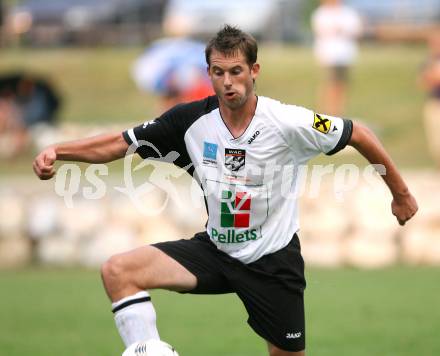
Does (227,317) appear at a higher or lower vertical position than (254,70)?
lower

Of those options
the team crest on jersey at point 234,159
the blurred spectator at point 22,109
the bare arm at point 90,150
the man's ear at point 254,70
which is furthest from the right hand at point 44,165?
the blurred spectator at point 22,109

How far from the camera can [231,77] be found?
559 cm

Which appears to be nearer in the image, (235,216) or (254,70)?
(254,70)

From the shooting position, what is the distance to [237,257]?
5.89 meters

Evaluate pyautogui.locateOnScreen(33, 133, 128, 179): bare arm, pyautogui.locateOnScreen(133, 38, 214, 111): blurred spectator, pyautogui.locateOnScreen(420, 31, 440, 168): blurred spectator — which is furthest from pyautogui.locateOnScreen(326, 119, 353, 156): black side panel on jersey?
pyautogui.locateOnScreen(133, 38, 214, 111): blurred spectator

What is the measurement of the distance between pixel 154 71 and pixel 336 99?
3.61 meters

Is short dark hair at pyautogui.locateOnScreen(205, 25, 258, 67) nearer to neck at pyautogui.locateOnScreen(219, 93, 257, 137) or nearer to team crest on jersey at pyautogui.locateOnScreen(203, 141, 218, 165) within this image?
neck at pyautogui.locateOnScreen(219, 93, 257, 137)

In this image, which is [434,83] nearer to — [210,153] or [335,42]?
[335,42]

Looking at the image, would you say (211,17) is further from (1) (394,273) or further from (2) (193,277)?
(2) (193,277)

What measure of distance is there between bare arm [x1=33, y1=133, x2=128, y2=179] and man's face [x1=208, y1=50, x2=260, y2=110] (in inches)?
27.7

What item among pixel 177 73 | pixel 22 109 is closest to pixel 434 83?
pixel 177 73

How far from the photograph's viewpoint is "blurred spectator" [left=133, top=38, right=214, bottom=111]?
1869cm

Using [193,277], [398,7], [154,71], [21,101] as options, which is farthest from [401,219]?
[398,7]

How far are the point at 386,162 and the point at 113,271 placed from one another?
1.69m
